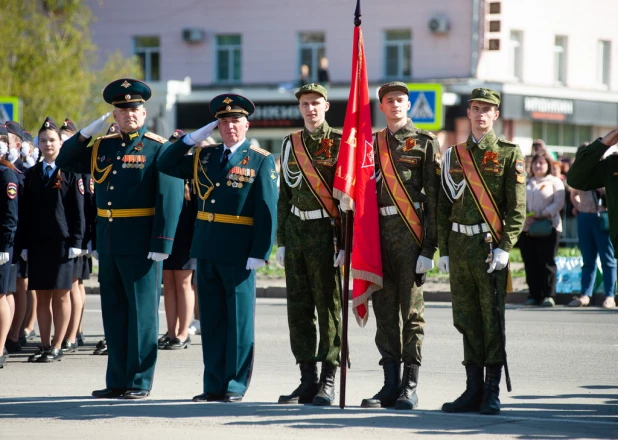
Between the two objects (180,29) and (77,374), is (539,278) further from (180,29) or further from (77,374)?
(180,29)

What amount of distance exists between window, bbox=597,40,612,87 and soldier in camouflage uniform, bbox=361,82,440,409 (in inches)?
1288

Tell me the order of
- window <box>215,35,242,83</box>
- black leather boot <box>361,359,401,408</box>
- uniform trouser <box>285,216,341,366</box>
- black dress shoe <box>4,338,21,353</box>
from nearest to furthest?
1. black leather boot <box>361,359,401,408</box>
2. uniform trouser <box>285,216,341,366</box>
3. black dress shoe <box>4,338,21,353</box>
4. window <box>215,35,242,83</box>

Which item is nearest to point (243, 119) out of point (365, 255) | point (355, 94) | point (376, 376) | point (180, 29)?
point (355, 94)

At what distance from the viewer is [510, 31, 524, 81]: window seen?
1469 inches

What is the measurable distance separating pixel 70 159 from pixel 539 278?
8.99 metres

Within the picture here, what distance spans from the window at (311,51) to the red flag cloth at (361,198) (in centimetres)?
2975

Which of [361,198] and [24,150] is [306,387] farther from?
[24,150]

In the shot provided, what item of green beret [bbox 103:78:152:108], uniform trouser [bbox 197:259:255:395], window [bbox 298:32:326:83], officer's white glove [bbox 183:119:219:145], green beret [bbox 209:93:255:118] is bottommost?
uniform trouser [bbox 197:259:255:395]

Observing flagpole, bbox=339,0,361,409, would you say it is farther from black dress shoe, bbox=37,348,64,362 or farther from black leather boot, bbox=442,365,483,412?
black dress shoe, bbox=37,348,64,362

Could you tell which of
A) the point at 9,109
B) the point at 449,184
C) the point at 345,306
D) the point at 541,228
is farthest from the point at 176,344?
the point at 9,109

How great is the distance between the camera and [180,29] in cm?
4012

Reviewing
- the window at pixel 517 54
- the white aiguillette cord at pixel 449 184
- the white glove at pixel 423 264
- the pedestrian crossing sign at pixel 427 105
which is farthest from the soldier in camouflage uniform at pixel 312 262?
the window at pixel 517 54

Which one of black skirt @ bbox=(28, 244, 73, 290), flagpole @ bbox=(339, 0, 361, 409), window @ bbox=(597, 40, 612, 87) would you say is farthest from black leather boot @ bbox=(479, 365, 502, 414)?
window @ bbox=(597, 40, 612, 87)

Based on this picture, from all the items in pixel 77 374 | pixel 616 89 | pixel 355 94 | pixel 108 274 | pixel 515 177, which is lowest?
pixel 77 374
